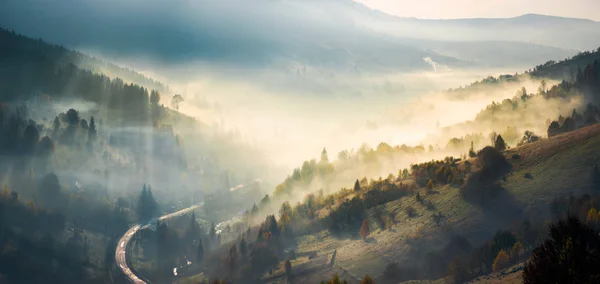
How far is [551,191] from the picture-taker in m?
190

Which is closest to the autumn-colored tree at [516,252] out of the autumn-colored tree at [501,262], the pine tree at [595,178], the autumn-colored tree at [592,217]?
the autumn-colored tree at [501,262]

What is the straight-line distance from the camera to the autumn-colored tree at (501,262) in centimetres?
15265

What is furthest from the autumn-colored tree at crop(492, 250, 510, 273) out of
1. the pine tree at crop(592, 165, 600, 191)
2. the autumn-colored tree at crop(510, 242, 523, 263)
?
the pine tree at crop(592, 165, 600, 191)

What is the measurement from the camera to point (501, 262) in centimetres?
15512

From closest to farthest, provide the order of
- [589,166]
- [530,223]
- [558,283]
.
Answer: [558,283] → [530,223] → [589,166]

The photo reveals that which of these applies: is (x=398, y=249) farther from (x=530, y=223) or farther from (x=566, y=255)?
(x=566, y=255)

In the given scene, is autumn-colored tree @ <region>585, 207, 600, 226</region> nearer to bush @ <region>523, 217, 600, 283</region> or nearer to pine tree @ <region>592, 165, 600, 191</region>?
pine tree @ <region>592, 165, 600, 191</region>

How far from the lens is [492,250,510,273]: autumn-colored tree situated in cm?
15265

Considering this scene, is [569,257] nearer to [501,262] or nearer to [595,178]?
[501,262]

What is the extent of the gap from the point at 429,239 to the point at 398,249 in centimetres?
1112

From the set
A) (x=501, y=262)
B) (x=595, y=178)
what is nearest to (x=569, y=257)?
(x=501, y=262)

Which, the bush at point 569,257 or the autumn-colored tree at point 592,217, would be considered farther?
the autumn-colored tree at point 592,217

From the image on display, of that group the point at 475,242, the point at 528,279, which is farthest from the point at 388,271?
the point at 528,279

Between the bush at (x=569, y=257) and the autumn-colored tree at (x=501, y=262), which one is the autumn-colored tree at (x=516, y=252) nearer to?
the autumn-colored tree at (x=501, y=262)
